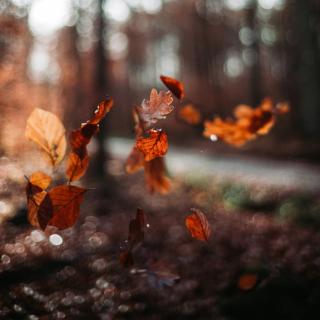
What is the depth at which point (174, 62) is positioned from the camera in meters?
39.1

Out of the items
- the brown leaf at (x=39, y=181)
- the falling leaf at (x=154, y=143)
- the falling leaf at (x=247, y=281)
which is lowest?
the falling leaf at (x=247, y=281)

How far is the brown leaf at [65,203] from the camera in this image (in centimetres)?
148

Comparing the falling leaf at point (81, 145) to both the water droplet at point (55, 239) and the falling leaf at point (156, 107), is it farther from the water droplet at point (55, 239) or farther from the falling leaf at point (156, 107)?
the water droplet at point (55, 239)

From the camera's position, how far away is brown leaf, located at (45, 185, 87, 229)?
4.85 feet

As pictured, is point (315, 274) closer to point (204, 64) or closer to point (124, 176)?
point (124, 176)

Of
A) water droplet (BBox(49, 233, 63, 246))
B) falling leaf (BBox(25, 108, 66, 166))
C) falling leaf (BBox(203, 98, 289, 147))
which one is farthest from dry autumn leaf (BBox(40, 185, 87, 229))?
water droplet (BBox(49, 233, 63, 246))

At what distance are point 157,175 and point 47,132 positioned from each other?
2.11ft

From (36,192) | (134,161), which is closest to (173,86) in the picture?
(134,161)

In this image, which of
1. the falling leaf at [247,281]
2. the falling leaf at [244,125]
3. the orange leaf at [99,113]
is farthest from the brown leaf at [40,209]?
the falling leaf at [247,281]

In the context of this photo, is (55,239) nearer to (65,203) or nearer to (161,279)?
(161,279)

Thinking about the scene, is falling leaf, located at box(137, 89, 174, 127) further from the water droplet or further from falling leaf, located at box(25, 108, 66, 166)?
the water droplet

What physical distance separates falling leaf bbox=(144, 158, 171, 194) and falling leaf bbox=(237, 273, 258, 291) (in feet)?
5.52

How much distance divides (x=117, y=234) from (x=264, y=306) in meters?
2.66

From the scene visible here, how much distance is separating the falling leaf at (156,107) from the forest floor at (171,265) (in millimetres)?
624
